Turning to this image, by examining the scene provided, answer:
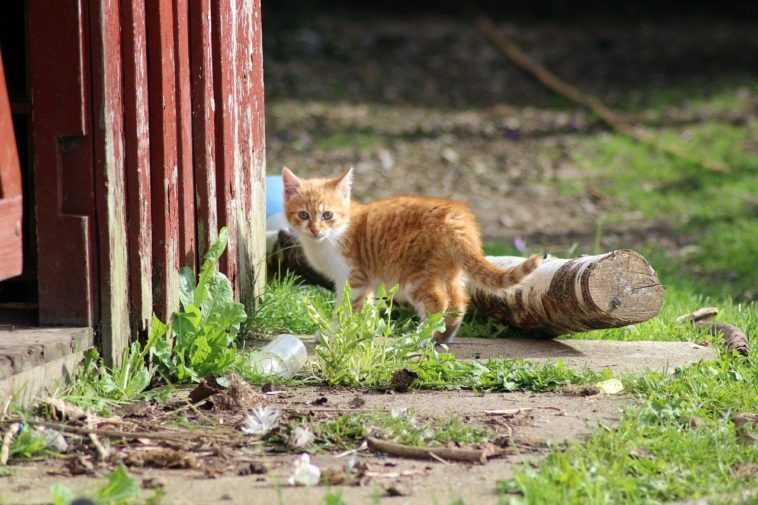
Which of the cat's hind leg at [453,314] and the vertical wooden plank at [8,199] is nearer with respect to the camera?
the vertical wooden plank at [8,199]

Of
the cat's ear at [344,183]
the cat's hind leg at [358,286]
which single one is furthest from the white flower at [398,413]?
the cat's ear at [344,183]

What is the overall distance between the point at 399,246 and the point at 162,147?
1517 millimetres

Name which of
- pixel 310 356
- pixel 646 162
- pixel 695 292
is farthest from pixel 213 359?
pixel 646 162

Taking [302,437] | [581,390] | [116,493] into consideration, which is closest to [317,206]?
[581,390]

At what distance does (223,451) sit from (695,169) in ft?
27.9

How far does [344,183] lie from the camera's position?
6.05 metres

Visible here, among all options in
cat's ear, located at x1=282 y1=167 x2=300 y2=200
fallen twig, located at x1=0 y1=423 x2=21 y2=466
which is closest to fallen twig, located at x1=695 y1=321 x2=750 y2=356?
cat's ear, located at x1=282 y1=167 x2=300 y2=200

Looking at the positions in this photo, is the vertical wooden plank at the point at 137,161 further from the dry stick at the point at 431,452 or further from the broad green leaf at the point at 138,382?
the dry stick at the point at 431,452

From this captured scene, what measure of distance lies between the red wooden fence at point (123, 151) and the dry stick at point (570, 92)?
24.4 feet

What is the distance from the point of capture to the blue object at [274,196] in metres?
7.07

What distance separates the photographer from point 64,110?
423 centimetres

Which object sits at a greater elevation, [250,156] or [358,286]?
[250,156]

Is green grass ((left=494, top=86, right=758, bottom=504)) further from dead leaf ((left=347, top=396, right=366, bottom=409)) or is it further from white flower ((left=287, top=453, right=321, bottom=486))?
dead leaf ((left=347, top=396, right=366, bottom=409))

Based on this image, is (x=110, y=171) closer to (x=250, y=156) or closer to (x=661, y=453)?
(x=250, y=156)
